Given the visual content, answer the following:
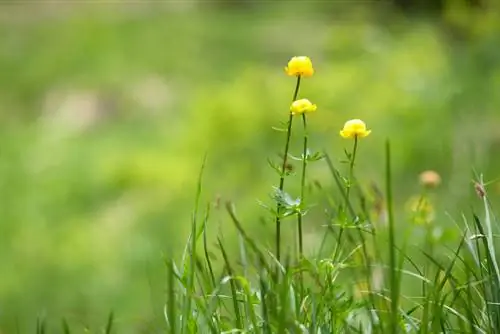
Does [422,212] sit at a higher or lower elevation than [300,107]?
lower

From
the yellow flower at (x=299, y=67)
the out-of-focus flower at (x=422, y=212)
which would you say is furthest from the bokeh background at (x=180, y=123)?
the yellow flower at (x=299, y=67)

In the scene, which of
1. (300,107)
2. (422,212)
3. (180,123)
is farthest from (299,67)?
(180,123)

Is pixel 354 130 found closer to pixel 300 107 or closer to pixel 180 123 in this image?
pixel 300 107

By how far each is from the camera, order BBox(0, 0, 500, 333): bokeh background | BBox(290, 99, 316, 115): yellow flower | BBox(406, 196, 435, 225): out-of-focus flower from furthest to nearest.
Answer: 1. BBox(0, 0, 500, 333): bokeh background
2. BBox(406, 196, 435, 225): out-of-focus flower
3. BBox(290, 99, 316, 115): yellow flower

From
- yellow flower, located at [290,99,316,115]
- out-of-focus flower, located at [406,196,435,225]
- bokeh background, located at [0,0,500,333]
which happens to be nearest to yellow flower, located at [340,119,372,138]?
yellow flower, located at [290,99,316,115]

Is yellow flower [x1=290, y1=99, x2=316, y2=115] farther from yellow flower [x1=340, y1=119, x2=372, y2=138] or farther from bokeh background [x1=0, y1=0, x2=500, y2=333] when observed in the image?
bokeh background [x1=0, y1=0, x2=500, y2=333]

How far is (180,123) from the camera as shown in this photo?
4.25 meters

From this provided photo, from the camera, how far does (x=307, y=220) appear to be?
3.01m

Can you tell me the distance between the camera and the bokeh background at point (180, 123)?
299 cm

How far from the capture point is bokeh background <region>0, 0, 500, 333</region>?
118 inches

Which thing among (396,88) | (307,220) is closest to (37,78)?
(396,88)

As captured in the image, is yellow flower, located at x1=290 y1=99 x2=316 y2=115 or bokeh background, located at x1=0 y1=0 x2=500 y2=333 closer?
yellow flower, located at x1=290 y1=99 x2=316 y2=115

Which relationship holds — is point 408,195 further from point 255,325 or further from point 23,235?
point 255,325

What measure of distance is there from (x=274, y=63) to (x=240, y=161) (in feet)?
4.56
